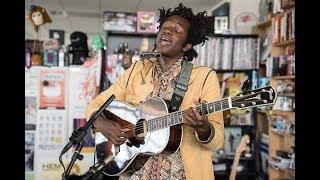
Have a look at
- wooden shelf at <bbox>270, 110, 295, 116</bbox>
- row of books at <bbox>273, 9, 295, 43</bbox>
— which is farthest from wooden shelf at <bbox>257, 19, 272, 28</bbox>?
wooden shelf at <bbox>270, 110, 295, 116</bbox>

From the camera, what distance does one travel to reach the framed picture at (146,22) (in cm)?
245

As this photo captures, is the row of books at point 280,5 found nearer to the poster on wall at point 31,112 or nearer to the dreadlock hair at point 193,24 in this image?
the dreadlock hair at point 193,24

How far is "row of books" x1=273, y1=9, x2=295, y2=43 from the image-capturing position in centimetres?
249

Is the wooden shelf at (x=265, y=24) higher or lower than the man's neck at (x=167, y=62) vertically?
higher

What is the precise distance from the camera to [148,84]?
136 centimetres

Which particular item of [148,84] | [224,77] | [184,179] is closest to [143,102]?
[148,84]

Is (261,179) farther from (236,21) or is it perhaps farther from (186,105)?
(186,105)

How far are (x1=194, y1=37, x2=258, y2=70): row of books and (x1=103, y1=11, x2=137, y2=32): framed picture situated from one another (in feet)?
2.05

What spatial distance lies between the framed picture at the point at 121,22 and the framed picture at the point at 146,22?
0.15 feet

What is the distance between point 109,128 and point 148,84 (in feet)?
0.70

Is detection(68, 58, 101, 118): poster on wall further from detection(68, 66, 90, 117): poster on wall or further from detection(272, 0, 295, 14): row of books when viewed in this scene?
detection(272, 0, 295, 14): row of books

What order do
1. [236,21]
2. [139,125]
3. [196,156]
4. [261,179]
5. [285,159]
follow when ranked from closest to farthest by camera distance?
[196,156], [139,125], [285,159], [261,179], [236,21]

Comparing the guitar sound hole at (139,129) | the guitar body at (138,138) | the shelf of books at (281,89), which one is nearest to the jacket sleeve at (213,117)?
the guitar body at (138,138)
